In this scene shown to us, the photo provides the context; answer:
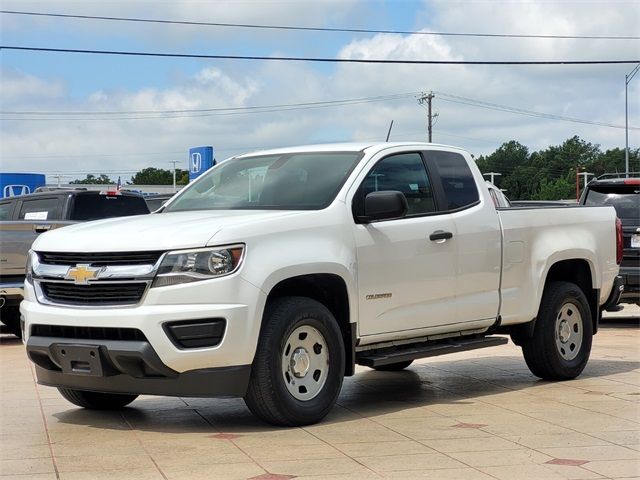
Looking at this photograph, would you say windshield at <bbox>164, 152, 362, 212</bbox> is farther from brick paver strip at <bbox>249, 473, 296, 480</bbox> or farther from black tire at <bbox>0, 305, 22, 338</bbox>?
black tire at <bbox>0, 305, 22, 338</bbox>

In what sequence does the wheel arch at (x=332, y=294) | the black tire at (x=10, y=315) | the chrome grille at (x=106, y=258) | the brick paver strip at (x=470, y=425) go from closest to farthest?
the chrome grille at (x=106, y=258) < the brick paver strip at (x=470, y=425) < the wheel arch at (x=332, y=294) < the black tire at (x=10, y=315)

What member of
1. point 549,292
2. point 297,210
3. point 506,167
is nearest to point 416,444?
point 297,210

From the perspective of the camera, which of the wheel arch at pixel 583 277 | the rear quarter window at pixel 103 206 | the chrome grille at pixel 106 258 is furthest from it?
the rear quarter window at pixel 103 206

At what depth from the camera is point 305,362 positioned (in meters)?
7.49

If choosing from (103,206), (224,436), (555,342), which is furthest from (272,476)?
(103,206)

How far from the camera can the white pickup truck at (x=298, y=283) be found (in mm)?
6996

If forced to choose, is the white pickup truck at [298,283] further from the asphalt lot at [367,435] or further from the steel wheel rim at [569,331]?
the asphalt lot at [367,435]

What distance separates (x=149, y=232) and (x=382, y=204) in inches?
69.0

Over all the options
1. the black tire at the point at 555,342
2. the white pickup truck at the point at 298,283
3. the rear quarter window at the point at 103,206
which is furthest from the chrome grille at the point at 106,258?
the rear quarter window at the point at 103,206

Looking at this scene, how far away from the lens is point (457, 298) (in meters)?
8.70

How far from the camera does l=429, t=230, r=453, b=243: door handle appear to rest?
8.47 meters

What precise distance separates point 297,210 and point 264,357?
3.89 feet

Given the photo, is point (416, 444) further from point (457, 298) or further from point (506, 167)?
point (506, 167)

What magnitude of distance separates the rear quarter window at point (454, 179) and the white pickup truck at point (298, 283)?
0.01 m
